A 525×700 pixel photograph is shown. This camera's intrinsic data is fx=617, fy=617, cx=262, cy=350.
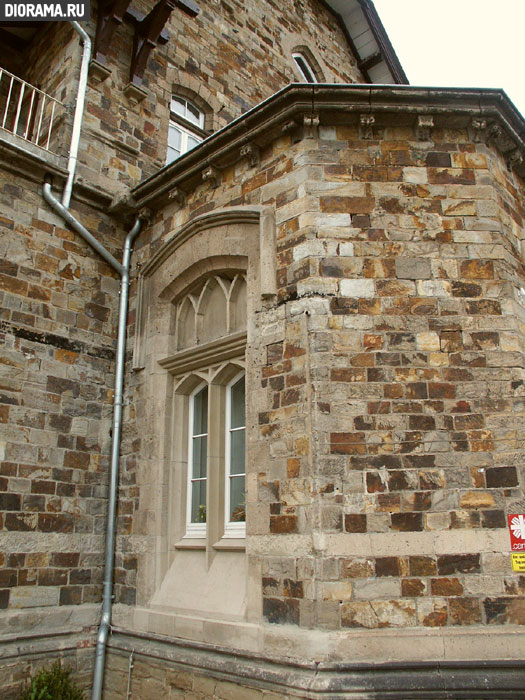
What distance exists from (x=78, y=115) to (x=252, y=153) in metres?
2.74

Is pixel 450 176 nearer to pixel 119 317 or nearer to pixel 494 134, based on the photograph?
pixel 494 134

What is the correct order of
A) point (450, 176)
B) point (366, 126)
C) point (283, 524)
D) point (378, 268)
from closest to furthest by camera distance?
point (283, 524) < point (378, 268) < point (450, 176) < point (366, 126)

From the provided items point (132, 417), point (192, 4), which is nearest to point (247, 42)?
point (192, 4)

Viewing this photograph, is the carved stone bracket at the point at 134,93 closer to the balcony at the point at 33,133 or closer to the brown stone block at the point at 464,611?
the balcony at the point at 33,133

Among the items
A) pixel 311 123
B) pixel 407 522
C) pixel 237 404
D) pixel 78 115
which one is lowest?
pixel 407 522

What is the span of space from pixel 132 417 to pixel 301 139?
356 cm

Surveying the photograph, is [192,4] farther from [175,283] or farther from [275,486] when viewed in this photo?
[275,486]

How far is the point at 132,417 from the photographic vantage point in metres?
7.10

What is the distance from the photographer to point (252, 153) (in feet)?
20.9

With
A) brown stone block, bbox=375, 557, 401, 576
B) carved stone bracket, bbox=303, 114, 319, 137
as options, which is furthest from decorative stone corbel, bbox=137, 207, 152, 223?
brown stone block, bbox=375, 557, 401, 576

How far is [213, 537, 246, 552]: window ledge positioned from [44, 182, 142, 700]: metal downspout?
1457mm

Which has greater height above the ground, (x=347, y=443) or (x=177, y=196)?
(x=177, y=196)

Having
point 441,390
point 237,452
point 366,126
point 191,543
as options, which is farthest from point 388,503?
point 366,126

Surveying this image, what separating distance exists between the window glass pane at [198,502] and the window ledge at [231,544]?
478 mm
